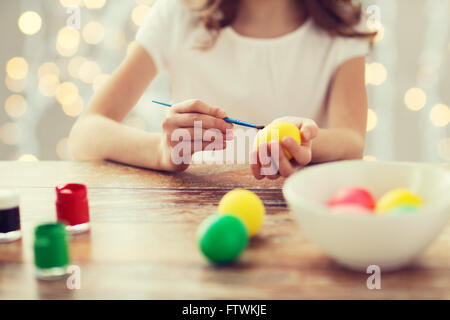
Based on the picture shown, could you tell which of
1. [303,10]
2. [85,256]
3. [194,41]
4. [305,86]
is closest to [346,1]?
[303,10]

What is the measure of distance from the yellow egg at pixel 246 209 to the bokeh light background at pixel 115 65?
1.80m

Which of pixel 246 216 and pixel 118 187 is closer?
pixel 246 216

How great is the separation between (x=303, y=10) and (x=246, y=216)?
1015 mm

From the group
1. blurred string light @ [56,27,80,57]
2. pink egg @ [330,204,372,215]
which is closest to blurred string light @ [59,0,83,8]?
blurred string light @ [56,27,80,57]

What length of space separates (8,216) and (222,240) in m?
0.32

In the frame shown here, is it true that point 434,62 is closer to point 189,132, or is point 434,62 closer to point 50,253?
point 189,132

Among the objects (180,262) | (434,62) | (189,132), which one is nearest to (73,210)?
(180,262)

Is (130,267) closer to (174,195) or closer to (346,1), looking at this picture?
(174,195)

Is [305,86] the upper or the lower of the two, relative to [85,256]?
upper

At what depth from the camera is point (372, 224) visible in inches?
19.5

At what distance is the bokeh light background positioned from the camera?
2.33 meters
